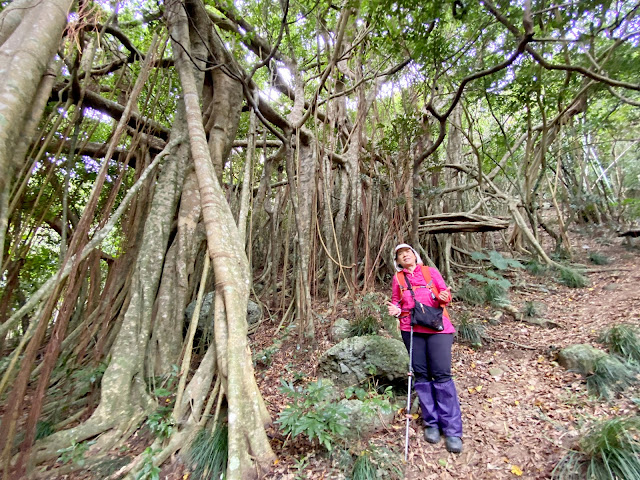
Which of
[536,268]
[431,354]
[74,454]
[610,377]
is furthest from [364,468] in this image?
[536,268]

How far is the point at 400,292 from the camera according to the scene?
7.19 ft

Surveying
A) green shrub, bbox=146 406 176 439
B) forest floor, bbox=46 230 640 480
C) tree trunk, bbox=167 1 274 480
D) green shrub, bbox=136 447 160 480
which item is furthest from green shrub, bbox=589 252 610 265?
green shrub, bbox=136 447 160 480

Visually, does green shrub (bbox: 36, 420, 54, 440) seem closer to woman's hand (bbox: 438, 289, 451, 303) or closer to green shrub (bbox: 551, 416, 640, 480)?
woman's hand (bbox: 438, 289, 451, 303)

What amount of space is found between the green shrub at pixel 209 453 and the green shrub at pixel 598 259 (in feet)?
19.7

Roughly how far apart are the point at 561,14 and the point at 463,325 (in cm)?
334

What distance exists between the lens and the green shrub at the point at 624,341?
7.77 feet

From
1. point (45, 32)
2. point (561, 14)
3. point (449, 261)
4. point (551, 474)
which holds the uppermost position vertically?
point (561, 14)

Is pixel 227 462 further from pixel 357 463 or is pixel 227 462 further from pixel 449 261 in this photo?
pixel 449 261

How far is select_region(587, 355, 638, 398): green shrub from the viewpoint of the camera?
6.90ft

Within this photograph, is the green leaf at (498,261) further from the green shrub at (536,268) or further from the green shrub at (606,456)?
the green shrub at (606,456)

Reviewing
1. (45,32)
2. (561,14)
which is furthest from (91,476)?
(561,14)

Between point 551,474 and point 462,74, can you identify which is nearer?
point 551,474

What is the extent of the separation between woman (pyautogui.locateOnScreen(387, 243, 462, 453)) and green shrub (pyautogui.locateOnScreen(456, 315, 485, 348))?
1285mm

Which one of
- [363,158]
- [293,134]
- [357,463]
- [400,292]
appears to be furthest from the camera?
[363,158]
